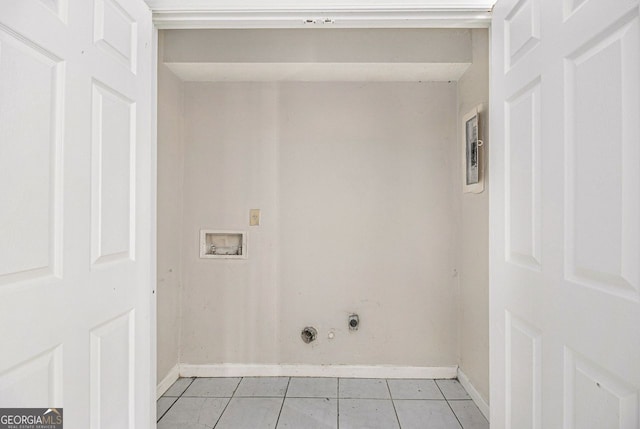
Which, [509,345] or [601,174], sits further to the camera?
[509,345]

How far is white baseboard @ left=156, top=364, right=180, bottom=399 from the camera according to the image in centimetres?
233

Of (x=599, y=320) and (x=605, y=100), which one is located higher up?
(x=605, y=100)

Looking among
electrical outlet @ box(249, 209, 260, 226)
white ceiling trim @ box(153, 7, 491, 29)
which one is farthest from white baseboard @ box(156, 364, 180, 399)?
white ceiling trim @ box(153, 7, 491, 29)

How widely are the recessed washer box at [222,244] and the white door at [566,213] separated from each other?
1.79 metres

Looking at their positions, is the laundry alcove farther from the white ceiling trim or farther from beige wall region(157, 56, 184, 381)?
→ the white ceiling trim

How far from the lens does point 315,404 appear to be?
7.32 ft

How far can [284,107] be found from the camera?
266 centimetres

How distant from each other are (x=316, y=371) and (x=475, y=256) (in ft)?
4.50
